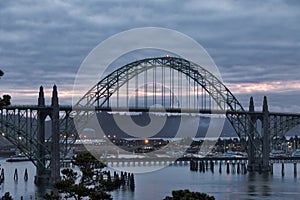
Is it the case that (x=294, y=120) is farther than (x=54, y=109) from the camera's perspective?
Yes

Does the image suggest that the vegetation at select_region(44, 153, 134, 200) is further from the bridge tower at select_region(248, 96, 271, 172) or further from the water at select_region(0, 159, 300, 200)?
the bridge tower at select_region(248, 96, 271, 172)

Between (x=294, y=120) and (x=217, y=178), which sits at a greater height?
(x=294, y=120)

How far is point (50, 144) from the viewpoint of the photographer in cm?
7538

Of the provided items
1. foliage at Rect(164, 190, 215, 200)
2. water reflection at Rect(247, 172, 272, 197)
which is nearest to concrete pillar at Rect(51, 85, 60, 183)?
water reflection at Rect(247, 172, 272, 197)

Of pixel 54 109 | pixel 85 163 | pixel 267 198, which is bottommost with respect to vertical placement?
pixel 267 198

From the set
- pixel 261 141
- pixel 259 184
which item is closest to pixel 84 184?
pixel 259 184

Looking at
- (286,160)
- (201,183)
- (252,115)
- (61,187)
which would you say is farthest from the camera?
(286,160)

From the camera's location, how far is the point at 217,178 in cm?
9425

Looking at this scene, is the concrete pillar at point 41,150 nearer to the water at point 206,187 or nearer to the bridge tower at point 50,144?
the bridge tower at point 50,144

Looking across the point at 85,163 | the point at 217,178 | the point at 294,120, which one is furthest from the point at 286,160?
the point at 85,163

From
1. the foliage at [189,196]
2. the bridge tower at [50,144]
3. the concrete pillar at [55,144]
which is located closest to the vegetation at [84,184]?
the foliage at [189,196]

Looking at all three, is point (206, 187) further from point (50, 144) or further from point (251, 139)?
point (251, 139)

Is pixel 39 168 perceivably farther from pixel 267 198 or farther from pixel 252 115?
pixel 252 115

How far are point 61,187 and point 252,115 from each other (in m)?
68.6
